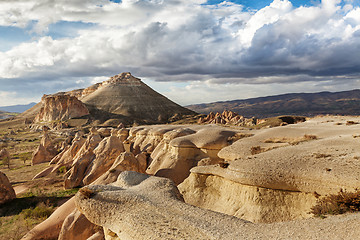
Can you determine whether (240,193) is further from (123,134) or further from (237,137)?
(123,134)

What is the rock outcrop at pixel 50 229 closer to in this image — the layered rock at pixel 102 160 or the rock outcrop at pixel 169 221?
the rock outcrop at pixel 169 221

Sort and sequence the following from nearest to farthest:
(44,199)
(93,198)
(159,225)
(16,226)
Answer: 1. (159,225)
2. (93,198)
3. (16,226)
4. (44,199)

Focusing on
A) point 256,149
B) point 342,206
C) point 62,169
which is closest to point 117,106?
point 62,169

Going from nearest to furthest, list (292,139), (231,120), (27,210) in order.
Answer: (292,139) → (27,210) → (231,120)

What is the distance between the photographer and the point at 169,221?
273 inches

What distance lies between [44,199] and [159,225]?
667 inches

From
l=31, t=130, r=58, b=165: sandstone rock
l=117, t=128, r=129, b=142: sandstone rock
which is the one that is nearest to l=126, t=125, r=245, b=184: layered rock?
l=117, t=128, r=129, b=142: sandstone rock

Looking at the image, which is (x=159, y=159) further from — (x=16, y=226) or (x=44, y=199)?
(x=16, y=226)

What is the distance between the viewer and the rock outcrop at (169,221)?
19.7ft

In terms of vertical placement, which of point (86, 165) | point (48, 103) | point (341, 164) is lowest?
point (86, 165)

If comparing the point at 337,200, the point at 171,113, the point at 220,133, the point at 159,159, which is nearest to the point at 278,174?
the point at 337,200

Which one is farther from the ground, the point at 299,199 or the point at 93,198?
the point at 93,198

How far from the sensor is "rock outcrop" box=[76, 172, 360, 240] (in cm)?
601

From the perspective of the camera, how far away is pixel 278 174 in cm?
995
